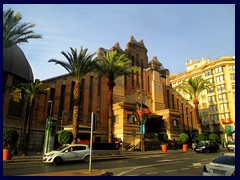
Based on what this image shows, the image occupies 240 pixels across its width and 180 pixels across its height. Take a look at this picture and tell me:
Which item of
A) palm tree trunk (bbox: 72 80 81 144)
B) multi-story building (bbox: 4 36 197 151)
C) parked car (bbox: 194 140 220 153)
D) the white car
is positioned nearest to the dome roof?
multi-story building (bbox: 4 36 197 151)

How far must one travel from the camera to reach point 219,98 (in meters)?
64.8

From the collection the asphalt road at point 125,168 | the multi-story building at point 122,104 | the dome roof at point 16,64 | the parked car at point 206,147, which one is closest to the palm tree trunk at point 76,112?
the multi-story building at point 122,104

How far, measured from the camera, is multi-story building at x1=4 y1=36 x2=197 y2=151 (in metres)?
33.0

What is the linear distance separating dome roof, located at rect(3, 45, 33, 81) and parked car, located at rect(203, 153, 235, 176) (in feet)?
107

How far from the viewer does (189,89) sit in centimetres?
4281

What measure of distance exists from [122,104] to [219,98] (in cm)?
4202

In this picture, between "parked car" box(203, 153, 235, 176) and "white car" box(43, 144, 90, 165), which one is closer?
"parked car" box(203, 153, 235, 176)

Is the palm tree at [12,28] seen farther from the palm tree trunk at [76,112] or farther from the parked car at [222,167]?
the parked car at [222,167]

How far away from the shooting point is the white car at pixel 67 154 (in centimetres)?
1617

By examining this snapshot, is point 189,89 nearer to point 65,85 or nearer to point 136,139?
point 136,139

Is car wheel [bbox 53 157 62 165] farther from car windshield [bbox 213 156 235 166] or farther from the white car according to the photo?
car windshield [bbox 213 156 235 166]

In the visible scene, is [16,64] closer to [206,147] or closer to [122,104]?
[122,104]

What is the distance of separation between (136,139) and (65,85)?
52.5 feet

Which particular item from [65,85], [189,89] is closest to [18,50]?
[65,85]
